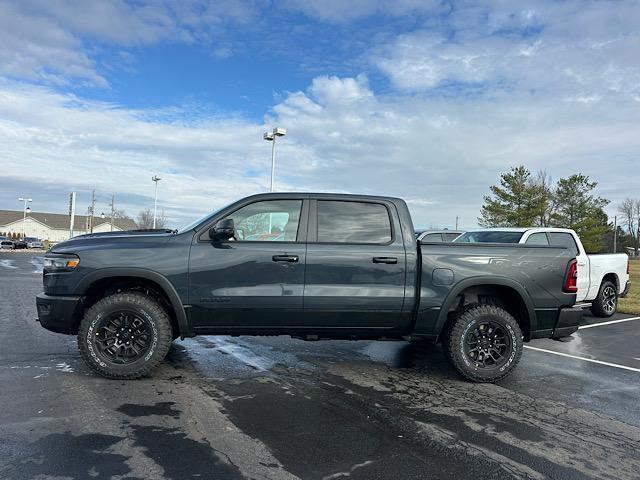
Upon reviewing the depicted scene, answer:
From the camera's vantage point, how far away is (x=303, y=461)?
10.8 feet

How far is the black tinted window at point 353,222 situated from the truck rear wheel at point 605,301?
7.37 m

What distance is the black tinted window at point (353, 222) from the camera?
206 inches

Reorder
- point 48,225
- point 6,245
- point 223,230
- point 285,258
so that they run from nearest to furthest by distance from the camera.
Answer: point 223,230 < point 285,258 < point 6,245 < point 48,225

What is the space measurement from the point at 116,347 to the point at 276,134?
16.4m

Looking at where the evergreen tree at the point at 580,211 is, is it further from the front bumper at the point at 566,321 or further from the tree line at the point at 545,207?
the front bumper at the point at 566,321

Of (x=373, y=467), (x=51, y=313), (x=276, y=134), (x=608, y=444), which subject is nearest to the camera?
(x=373, y=467)

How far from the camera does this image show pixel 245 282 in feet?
16.3

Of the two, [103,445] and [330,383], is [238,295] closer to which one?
[330,383]

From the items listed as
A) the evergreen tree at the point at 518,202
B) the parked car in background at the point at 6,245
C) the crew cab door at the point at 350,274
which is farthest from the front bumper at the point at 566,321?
the parked car in background at the point at 6,245

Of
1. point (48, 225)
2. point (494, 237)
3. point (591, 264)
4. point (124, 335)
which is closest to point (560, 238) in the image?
point (591, 264)

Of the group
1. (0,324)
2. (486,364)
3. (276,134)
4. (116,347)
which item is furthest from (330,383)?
(276,134)

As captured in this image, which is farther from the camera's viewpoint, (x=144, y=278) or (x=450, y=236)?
(x=450, y=236)

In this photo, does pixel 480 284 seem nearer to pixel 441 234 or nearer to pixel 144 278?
pixel 144 278

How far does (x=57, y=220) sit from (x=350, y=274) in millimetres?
132299
